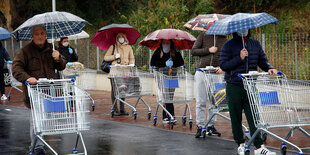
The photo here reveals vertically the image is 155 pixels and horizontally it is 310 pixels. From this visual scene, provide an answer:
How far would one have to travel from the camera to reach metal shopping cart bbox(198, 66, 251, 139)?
800cm

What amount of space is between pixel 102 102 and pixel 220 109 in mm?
7899

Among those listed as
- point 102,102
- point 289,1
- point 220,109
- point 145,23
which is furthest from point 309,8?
point 220,109

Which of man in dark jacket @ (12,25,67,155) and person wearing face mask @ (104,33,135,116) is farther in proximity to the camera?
person wearing face mask @ (104,33,135,116)

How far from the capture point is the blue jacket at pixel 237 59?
269 inches

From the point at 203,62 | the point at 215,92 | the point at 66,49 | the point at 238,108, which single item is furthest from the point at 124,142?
the point at 66,49

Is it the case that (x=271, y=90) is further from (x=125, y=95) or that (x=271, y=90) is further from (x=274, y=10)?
(x=274, y=10)

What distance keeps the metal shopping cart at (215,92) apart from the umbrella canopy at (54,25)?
2.27 m

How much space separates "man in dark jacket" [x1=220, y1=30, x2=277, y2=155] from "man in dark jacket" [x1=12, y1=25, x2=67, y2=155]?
2454mm

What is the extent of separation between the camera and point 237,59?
677cm

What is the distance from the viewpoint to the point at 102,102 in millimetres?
15445

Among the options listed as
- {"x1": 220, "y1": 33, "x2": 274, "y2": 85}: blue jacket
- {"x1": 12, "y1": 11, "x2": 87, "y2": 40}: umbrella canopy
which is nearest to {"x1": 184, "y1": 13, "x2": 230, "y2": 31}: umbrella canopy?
{"x1": 220, "y1": 33, "x2": 274, "y2": 85}: blue jacket

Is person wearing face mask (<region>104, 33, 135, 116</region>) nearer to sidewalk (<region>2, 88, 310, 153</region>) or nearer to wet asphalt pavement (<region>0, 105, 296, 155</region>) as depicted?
sidewalk (<region>2, 88, 310, 153</region>)

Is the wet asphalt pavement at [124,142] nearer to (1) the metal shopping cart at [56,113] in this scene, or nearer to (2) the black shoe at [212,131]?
(2) the black shoe at [212,131]

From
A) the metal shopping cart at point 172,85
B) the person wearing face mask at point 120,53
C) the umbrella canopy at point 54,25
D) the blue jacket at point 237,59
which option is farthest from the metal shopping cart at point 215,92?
the person wearing face mask at point 120,53
